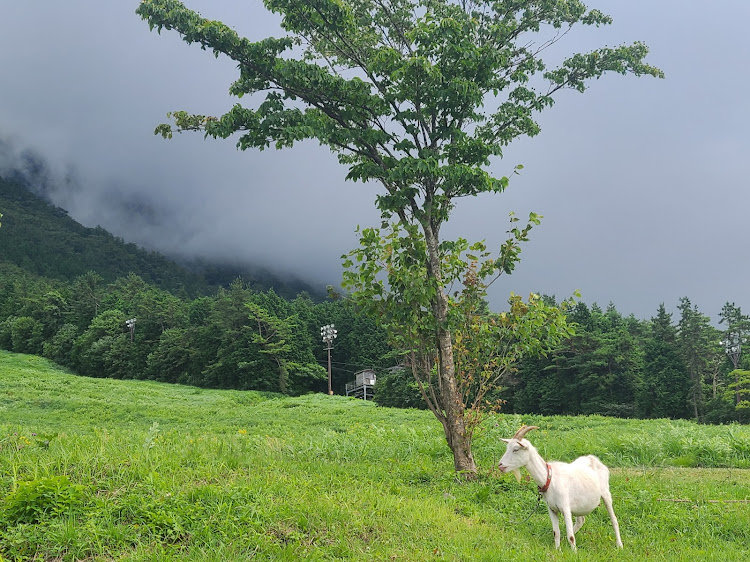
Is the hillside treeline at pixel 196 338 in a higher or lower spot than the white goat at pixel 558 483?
higher

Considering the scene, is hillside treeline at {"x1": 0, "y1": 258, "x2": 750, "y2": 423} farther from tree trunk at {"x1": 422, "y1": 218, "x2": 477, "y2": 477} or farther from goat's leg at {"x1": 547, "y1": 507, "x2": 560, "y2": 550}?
goat's leg at {"x1": 547, "y1": 507, "x2": 560, "y2": 550}

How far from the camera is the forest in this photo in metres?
50.2

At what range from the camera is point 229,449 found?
8.76 m

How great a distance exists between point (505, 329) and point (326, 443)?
4.18 m

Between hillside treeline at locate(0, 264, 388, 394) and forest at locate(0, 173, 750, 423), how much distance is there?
0.15 m

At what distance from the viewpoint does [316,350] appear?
74312 millimetres

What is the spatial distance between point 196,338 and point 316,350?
15448 mm

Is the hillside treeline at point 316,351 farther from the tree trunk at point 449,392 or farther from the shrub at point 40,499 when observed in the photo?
the shrub at point 40,499

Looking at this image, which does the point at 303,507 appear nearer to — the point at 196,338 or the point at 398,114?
the point at 398,114

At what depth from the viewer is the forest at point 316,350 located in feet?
165

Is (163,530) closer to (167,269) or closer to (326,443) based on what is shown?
(326,443)

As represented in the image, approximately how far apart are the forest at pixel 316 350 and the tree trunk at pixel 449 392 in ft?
80.2

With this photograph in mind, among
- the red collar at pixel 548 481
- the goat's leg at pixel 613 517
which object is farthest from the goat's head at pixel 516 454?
the goat's leg at pixel 613 517

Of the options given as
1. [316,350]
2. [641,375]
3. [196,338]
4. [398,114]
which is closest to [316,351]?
[316,350]
